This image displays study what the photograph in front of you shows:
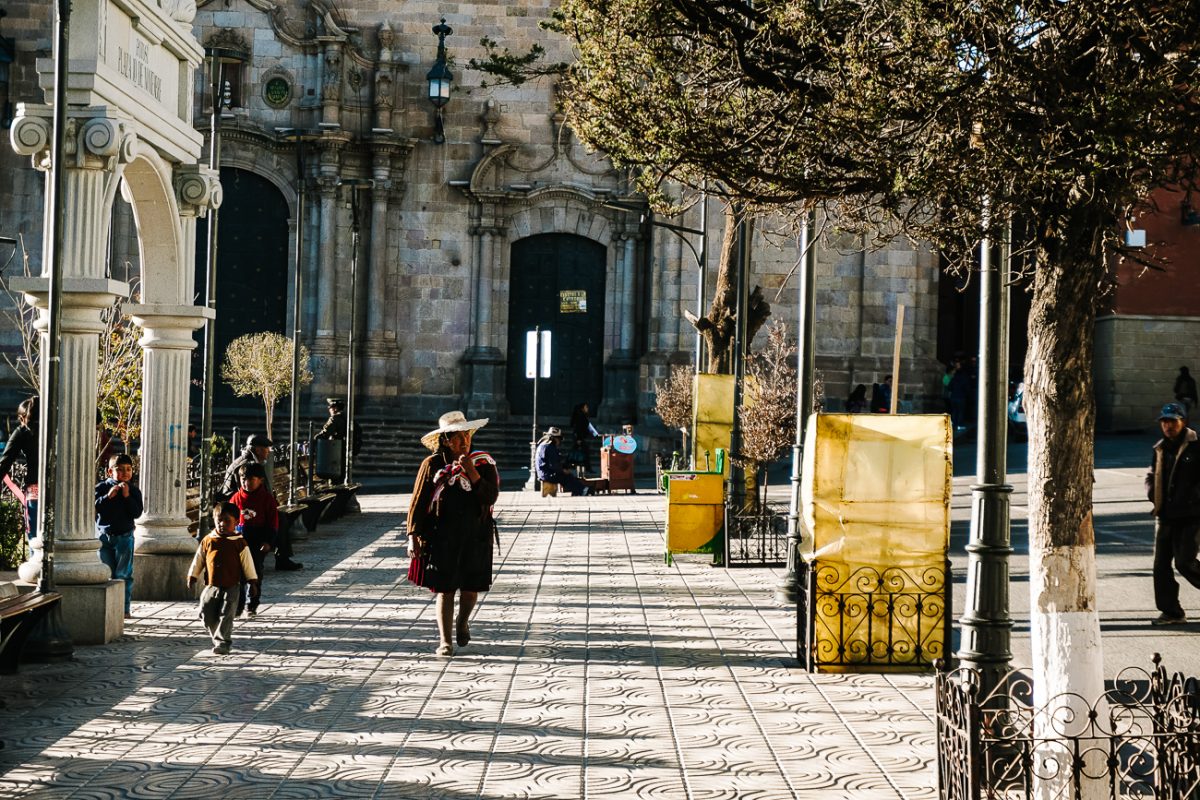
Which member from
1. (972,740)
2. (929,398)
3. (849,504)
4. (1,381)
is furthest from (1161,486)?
(1,381)

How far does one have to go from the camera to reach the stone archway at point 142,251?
37.7 ft

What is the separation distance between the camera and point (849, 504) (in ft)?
34.3

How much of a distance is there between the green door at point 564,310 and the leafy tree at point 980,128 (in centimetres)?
3158

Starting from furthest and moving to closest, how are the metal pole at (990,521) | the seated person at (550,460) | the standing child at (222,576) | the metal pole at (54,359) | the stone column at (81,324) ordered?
the seated person at (550,460), the stone column at (81,324), the standing child at (222,576), the metal pole at (54,359), the metal pole at (990,521)

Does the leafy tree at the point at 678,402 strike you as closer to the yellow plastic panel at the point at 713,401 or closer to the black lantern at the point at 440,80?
the yellow plastic panel at the point at 713,401

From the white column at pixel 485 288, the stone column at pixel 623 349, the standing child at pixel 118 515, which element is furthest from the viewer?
the white column at pixel 485 288

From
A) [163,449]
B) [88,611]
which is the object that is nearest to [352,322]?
[163,449]

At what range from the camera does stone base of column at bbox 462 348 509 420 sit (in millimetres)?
38688

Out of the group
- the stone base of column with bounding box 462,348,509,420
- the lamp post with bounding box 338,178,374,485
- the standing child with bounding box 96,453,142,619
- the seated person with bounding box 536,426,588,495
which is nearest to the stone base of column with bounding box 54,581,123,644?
the standing child with bounding box 96,453,142,619

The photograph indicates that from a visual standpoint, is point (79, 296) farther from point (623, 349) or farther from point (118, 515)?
point (623, 349)

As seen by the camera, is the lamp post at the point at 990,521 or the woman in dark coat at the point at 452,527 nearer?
the lamp post at the point at 990,521

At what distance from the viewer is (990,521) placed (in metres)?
7.79

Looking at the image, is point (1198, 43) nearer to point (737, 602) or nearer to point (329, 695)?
point (329, 695)

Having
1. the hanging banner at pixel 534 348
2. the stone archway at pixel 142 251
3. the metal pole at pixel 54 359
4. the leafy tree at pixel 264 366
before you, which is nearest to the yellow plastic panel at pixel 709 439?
the hanging banner at pixel 534 348
